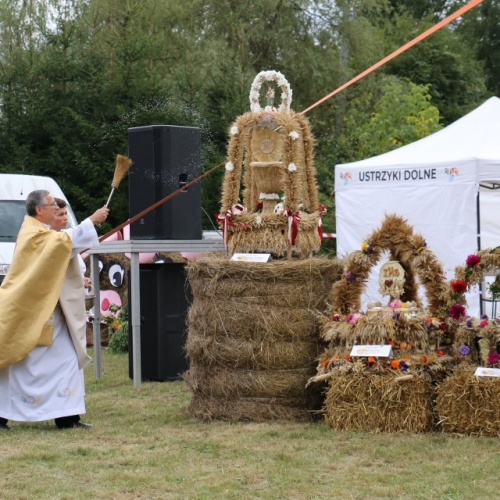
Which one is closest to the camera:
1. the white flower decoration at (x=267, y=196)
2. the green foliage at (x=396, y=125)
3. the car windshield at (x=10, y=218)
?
the white flower decoration at (x=267, y=196)

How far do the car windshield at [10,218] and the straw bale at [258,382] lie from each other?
6.51 metres

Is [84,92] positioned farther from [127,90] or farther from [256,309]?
[256,309]

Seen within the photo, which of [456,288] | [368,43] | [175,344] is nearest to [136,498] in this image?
[456,288]

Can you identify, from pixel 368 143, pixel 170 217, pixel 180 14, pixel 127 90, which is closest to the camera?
pixel 170 217

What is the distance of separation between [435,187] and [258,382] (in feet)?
17.7

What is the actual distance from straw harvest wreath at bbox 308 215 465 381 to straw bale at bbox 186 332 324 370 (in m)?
0.15

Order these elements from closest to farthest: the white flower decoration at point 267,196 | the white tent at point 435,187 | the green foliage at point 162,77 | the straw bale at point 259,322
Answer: the straw bale at point 259,322
the white flower decoration at point 267,196
the white tent at point 435,187
the green foliage at point 162,77

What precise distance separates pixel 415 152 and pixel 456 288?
5879mm

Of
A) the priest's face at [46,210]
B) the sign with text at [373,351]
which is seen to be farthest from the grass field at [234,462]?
the priest's face at [46,210]

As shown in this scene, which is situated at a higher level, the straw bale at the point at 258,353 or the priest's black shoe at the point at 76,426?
the straw bale at the point at 258,353

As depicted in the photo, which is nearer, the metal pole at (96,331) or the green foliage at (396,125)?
the metal pole at (96,331)

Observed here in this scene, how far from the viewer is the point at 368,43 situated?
24641 millimetres

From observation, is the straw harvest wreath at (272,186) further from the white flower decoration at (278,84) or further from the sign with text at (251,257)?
→ the sign with text at (251,257)

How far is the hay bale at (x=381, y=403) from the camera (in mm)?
6215
